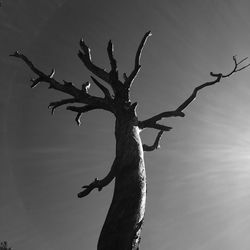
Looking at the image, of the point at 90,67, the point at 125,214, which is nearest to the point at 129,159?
the point at 125,214

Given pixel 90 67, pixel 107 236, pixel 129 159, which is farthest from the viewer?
pixel 90 67

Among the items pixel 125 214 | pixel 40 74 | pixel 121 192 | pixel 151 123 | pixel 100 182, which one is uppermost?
pixel 40 74

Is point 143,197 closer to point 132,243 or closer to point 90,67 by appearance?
point 132,243

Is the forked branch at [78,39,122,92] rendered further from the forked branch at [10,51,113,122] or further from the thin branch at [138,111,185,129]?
the thin branch at [138,111,185,129]

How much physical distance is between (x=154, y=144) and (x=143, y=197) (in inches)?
166

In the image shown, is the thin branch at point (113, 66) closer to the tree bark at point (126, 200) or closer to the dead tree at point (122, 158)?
the dead tree at point (122, 158)

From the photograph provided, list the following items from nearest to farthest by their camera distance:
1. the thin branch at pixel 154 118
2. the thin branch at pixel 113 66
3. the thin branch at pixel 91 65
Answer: the thin branch at pixel 154 118 → the thin branch at pixel 113 66 → the thin branch at pixel 91 65

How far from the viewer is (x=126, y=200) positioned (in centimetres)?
543

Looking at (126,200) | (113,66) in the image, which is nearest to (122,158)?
(126,200)

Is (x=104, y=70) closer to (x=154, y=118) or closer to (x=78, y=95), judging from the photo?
(x=78, y=95)

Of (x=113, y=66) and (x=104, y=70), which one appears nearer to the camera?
(x=113, y=66)

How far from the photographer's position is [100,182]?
6.69 m

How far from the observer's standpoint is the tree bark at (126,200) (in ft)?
16.0

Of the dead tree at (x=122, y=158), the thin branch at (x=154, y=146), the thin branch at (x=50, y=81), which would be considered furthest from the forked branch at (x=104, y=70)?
the thin branch at (x=154, y=146)
